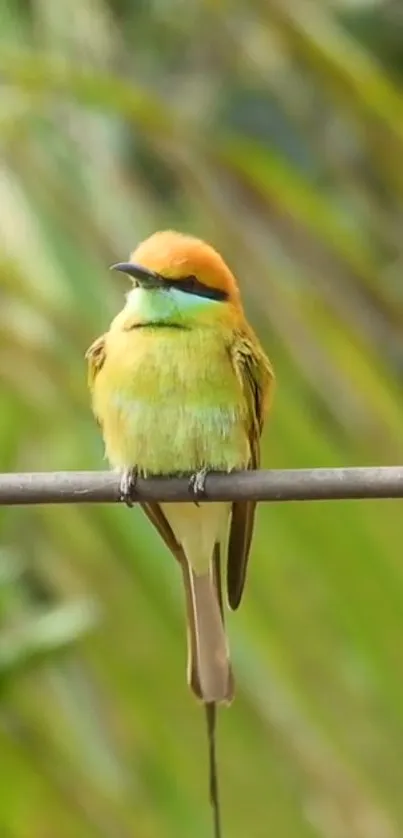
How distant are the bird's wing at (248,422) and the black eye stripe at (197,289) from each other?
4cm

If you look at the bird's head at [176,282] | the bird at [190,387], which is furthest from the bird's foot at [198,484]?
the bird's head at [176,282]

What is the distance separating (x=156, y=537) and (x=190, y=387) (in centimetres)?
32

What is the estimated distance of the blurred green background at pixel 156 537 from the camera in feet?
3.95

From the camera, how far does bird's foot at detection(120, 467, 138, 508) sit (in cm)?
78

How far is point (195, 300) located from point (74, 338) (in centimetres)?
36

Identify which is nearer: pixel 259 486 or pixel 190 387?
pixel 259 486

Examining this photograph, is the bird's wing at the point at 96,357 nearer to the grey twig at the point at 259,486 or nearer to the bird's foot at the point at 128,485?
the bird's foot at the point at 128,485

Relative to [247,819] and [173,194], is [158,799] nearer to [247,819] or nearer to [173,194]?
[247,819]

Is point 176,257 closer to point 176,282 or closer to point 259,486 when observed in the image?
point 176,282

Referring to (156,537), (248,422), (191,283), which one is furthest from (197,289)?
(156,537)

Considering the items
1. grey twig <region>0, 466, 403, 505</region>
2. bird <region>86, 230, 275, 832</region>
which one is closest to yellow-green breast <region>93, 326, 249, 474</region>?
bird <region>86, 230, 275, 832</region>

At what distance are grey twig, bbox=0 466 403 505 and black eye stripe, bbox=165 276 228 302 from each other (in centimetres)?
29

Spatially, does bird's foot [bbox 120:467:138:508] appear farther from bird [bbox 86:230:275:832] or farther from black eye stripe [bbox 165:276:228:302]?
black eye stripe [bbox 165:276:228:302]

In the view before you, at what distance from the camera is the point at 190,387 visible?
3.29ft
